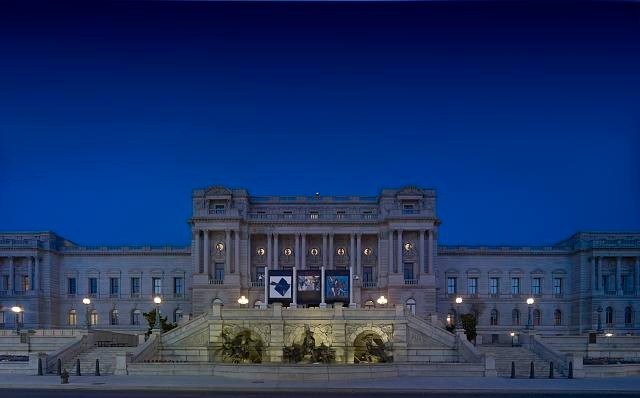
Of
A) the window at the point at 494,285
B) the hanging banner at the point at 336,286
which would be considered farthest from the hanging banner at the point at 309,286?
the window at the point at 494,285

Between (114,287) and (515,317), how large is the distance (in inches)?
1958

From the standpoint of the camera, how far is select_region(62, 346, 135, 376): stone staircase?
132 ft

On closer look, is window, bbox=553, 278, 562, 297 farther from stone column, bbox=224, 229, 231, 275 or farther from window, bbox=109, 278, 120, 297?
window, bbox=109, 278, 120, 297

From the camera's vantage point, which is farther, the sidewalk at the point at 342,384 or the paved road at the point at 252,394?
the sidewalk at the point at 342,384

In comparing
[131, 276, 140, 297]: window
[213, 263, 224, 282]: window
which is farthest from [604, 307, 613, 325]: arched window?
[131, 276, 140, 297]: window

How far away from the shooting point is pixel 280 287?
53.4 metres

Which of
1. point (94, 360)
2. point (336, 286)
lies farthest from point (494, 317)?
point (94, 360)

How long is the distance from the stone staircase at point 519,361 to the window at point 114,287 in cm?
4891

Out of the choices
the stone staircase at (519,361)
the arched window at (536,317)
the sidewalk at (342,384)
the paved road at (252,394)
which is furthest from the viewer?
the arched window at (536,317)

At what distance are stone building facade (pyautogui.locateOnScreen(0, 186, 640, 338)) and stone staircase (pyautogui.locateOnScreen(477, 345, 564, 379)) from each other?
23.4 meters

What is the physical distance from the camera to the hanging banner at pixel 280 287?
174ft

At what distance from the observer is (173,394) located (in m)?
26.1

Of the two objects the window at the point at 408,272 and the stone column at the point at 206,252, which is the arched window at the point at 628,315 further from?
the stone column at the point at 206,252

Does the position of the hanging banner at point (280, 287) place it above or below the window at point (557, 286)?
above
